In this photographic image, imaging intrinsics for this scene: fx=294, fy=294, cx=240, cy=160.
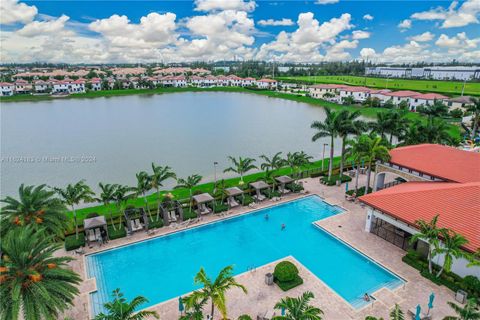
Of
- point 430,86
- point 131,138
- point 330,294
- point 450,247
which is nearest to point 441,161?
point 450,247

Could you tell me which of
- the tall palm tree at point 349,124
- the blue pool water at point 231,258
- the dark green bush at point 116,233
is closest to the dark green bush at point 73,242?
the blue pool water at point 231,258

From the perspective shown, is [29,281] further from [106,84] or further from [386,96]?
[106,84]

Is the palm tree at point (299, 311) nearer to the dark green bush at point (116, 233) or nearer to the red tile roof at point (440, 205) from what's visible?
the red tile roof at point (440, 205)

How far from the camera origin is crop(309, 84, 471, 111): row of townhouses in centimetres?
7469

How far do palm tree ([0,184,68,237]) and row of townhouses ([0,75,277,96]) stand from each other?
120 m

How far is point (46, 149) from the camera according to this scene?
1870 inches

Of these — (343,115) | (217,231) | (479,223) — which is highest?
(343,115)

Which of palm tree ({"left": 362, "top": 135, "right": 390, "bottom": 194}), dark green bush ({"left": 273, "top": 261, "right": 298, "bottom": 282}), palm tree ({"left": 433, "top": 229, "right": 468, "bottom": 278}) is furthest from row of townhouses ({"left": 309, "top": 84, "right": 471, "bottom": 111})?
dark green bush ({"left": 273, "top": 261, "right": 298, "bottom": 282})

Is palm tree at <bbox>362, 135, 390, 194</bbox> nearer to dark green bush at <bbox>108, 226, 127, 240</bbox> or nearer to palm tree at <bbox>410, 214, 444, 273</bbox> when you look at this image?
palm tree at <bbox>410, 214, 444, 273</bbox>

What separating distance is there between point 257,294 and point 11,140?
182 ft

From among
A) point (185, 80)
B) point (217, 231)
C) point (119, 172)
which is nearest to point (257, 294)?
point (217, 231)

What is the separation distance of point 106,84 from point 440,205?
135 m

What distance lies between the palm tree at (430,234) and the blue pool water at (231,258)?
297 cm

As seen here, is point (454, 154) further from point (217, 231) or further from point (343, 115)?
point (217, 231)
